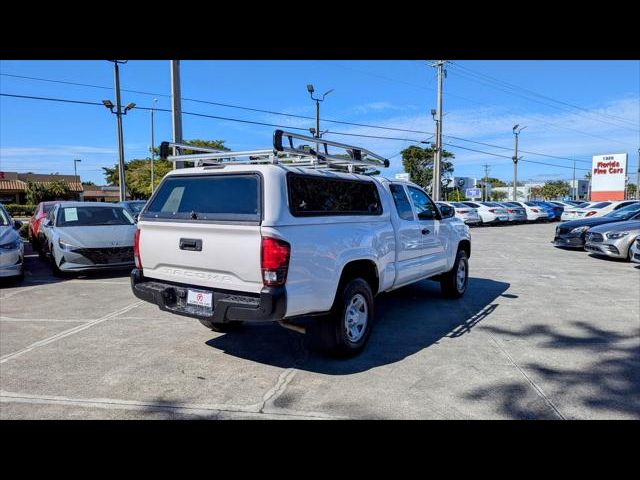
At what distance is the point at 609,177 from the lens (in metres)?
50.4

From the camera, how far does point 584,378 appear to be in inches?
162

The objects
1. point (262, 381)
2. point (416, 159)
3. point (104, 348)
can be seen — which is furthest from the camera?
point (416, 159)

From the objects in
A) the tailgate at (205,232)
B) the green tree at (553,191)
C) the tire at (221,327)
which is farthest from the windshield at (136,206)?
the green tree at (553,191)

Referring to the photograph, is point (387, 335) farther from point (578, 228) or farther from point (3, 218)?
point (578, 228)

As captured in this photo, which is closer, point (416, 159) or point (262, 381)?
point (262, 381)

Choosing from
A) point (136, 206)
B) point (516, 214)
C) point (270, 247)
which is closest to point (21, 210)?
point (136, 206)

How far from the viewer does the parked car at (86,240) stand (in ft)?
29.5

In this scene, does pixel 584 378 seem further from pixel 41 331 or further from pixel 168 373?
pixel 41 331

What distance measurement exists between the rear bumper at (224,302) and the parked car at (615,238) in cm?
1114

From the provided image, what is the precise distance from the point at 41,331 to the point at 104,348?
4.35 ft

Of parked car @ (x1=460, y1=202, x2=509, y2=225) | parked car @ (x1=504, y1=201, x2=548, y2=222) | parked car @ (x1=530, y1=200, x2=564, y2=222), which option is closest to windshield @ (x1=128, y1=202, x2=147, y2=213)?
parked car @ (x1=460, y1=202, x2=509, y2=225)

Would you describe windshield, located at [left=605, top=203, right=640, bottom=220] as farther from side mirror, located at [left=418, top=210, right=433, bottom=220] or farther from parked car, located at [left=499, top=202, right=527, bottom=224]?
parked car, located at [left=499, top=202, right=527, bottom=224]

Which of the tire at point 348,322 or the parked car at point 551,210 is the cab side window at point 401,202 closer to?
the tire at point 348,322
